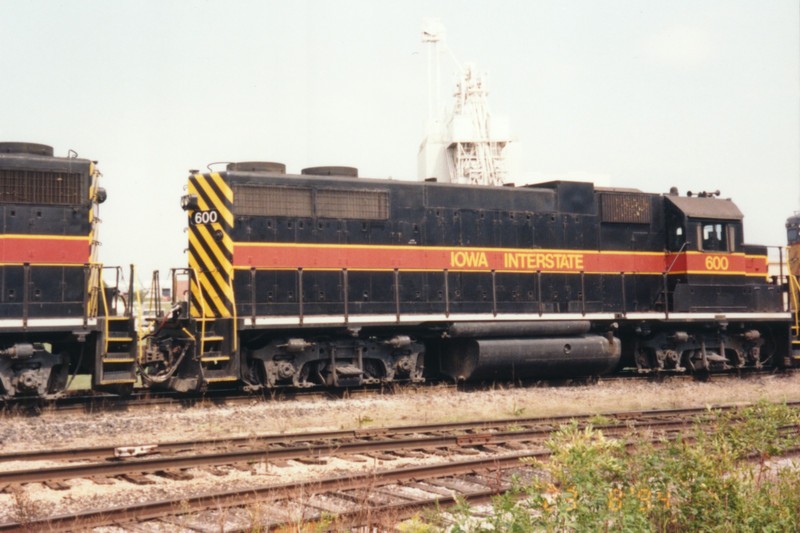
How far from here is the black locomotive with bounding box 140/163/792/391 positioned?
1405 cm

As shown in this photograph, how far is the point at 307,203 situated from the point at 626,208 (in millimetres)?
7090

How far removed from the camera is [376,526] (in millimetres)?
6121

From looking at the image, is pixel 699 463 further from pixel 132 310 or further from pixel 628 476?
pixel 132 310

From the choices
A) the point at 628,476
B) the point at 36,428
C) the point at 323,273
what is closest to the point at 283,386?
the point at 323,273

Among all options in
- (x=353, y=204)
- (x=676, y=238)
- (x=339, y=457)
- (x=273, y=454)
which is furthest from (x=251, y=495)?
(x=676, y=238)

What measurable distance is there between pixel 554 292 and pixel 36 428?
10019mm

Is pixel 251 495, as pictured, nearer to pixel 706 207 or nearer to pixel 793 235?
pixel 706 207

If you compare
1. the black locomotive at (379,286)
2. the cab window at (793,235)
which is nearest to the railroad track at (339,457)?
the black locomotive at (379,286)

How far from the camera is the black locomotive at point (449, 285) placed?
14.0 meters

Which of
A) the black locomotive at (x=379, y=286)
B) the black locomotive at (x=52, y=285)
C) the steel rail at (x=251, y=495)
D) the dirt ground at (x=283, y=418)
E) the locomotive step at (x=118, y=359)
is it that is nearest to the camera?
the steel rail at (x=251, y=495)

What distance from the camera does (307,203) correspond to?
14656 mm

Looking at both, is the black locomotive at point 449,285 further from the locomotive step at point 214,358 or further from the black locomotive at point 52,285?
the black locomotive at point 52,285

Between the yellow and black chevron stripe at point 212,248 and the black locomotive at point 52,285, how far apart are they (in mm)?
1608

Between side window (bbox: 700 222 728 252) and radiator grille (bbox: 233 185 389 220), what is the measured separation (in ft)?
24.2
